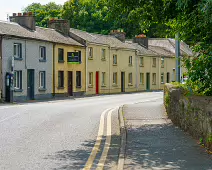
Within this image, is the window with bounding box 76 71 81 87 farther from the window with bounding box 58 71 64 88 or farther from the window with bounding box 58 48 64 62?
the window with bounding box 58 48 64 62

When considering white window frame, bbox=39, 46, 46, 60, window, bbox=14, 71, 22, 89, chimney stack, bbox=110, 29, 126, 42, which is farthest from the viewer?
chimney stack, bbox=110, 29, 126, 42

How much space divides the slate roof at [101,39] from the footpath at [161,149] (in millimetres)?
36603

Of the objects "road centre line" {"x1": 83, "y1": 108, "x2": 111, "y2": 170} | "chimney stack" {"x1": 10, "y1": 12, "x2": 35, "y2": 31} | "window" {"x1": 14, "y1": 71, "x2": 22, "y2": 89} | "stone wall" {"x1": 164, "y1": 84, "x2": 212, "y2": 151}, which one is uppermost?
"chimney stack" {"x1": 10, "y1": 12, "x2": 35, "y2": 31}

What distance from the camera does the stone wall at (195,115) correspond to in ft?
36.2

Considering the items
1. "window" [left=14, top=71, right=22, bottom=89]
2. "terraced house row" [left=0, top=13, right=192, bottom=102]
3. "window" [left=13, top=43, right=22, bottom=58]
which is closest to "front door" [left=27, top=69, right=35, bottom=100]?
"terraced house row" [left=0, top=13, right=192, bottom=102]

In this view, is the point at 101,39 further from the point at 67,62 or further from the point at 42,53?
the point at 42,53

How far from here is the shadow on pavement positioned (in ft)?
31.0

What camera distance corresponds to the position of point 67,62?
157 ft

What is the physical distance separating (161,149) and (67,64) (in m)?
37.1

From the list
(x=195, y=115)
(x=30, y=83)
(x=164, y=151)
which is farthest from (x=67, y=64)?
(x=164, y=151)

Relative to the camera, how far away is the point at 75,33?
173ft

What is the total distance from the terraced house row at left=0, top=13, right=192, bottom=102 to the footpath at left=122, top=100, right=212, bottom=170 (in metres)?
23.2

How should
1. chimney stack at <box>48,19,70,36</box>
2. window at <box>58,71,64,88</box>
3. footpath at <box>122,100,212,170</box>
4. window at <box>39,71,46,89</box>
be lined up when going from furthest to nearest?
1. chimney stack at <box>48,19,70,36</box>
2. window at <box>58,71,64,88</box>
3. window at <box>39,71,46,89</box>
4. footpath at <box>122,100,212,170</box>

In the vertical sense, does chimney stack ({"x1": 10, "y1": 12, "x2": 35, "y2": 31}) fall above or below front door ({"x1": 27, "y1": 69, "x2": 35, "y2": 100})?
above
